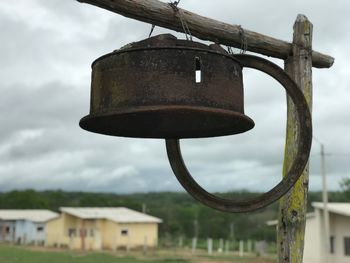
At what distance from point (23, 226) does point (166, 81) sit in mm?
42084

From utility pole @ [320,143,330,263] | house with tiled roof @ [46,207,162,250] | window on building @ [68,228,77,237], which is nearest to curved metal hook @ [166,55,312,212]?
utility pole @ [320,143,330,263]

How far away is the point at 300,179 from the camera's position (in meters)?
3.44

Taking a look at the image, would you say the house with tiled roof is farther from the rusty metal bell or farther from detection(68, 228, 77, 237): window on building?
the rusty metal bell

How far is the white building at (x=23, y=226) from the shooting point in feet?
132

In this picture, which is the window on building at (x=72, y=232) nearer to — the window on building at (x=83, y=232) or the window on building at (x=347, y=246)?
the window on building at (x=83, y=232)

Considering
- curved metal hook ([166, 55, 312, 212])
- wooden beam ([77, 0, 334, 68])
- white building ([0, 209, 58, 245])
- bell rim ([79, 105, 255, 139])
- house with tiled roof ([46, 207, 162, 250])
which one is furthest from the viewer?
white building ([0, 209, 58, 245])

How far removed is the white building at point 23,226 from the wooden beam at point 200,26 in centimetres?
3788

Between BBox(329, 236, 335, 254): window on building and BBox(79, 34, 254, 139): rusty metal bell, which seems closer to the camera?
BBox(79, 34, 254, 139): rusty metal bell

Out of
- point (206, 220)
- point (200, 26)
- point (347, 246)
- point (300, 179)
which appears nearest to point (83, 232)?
point (206, 220)

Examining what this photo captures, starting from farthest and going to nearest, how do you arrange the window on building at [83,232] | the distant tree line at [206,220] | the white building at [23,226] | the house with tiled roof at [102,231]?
the distant tree line at [206,220] → the white building at [23,226] → the window on building at [83,232] → the house with tiled roof at [102,231]

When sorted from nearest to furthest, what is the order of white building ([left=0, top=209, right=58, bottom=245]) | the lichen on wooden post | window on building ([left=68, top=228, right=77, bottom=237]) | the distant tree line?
the lichen on wooden post < window on building ([left=68, top=228, right=77, bottom=237]) < white building ([left=0, top=209, right=58, bottom=245]) < the distant tree line

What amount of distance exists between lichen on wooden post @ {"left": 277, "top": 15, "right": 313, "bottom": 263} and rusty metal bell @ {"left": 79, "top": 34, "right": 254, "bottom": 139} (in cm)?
107

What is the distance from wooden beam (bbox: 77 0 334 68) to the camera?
271 cm

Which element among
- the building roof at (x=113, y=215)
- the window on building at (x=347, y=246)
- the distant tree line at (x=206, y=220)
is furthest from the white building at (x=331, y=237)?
the distant tree line at (x=206, y=220)
